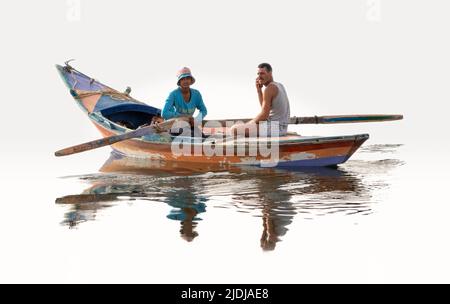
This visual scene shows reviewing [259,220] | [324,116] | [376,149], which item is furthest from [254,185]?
[376,149]

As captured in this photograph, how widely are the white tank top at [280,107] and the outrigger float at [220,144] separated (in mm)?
287

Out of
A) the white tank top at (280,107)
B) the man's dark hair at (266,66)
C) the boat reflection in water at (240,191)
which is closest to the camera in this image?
the boat reflection in water at (240,191)

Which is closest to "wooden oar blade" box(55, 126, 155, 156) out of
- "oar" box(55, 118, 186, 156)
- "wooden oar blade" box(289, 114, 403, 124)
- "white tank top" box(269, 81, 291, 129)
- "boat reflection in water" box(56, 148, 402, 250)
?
"oar" box(55, 118, 186, 156)

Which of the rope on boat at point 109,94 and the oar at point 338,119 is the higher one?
the rope on boat at point 109,94

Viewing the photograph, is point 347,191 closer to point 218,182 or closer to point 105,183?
point 218,182

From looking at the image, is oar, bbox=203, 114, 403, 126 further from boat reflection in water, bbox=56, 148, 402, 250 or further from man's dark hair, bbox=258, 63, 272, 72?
man's dark hair, bbox=258, 63, 272, 72

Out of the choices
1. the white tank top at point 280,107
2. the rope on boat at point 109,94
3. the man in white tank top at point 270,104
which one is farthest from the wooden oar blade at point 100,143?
the rope on boat at point 109,94

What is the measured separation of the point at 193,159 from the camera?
11.0m

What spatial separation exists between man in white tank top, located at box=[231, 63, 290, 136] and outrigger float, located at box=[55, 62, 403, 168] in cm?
20

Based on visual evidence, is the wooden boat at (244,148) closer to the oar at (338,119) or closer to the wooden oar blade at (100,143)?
the wooden oar blade at (100,143)

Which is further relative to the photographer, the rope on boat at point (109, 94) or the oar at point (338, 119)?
the rope on boat at point (109, 94)

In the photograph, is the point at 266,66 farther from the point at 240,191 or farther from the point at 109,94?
the point at 109,94

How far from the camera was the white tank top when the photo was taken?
1037 centimetres

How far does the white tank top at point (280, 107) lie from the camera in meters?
10.4
